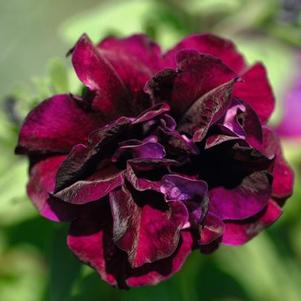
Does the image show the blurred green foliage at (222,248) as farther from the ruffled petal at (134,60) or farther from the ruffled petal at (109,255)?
the ruffled petal at (109,255)

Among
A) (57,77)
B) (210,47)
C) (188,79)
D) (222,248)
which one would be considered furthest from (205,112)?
(222,248)

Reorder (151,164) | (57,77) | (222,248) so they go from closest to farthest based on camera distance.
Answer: (151,164)
(57,77)
(222,248)

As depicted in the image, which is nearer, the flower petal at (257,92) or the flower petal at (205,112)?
the flower petal at (205,112)

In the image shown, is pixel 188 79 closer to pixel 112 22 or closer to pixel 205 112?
pixel 205 112

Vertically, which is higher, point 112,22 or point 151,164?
point 151,164

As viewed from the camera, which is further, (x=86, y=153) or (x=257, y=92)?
(x=257, y=92)

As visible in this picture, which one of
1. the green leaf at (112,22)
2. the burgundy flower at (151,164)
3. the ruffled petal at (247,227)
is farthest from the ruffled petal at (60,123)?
the green leaf at (112,22)
